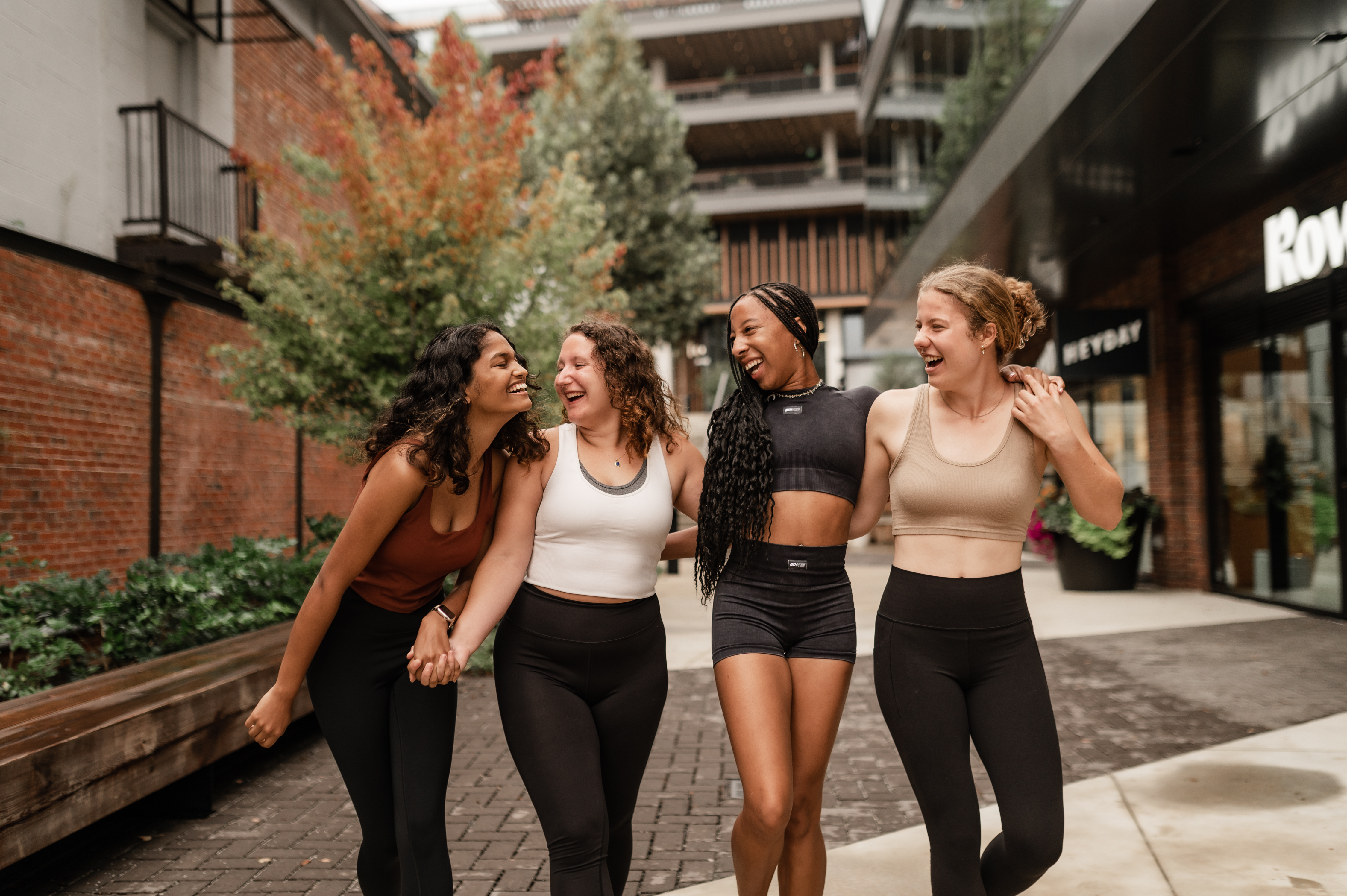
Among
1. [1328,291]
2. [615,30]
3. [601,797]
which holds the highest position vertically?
[615,30]

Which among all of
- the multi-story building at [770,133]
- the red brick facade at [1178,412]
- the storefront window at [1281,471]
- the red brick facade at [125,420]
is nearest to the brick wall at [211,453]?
the red brick facade at [125,420]

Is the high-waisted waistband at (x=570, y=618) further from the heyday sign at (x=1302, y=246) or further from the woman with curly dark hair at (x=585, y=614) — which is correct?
the heyday sign at (x=1302, y=246)

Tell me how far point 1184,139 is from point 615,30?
1462cm

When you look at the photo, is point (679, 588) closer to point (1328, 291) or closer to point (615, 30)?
point (1328, 291)

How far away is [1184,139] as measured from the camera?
23.4 feet

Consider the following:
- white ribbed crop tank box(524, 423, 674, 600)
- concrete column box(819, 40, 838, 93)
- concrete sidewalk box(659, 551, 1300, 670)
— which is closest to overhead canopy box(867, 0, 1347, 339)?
concrete sidewalk box(659, 551, 1300, 670)

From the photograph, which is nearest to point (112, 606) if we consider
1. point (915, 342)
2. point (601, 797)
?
point (601, 797)

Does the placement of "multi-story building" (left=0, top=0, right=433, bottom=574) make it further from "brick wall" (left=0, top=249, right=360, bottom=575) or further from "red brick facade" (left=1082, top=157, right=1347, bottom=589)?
"red brick facade" (left=1082, top=157, right=1347, bottom=589)

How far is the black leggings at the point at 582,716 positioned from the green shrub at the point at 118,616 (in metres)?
3.46

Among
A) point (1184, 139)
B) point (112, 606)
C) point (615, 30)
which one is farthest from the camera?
point (615, 30)

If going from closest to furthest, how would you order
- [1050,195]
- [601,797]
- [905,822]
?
[601,797], [905,822], [1050,195]

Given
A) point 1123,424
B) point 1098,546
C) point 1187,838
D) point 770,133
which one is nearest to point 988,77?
point 1123,424

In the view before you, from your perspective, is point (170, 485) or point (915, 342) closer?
point (915, 342)

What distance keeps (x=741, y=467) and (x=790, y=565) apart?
301 millimetres
